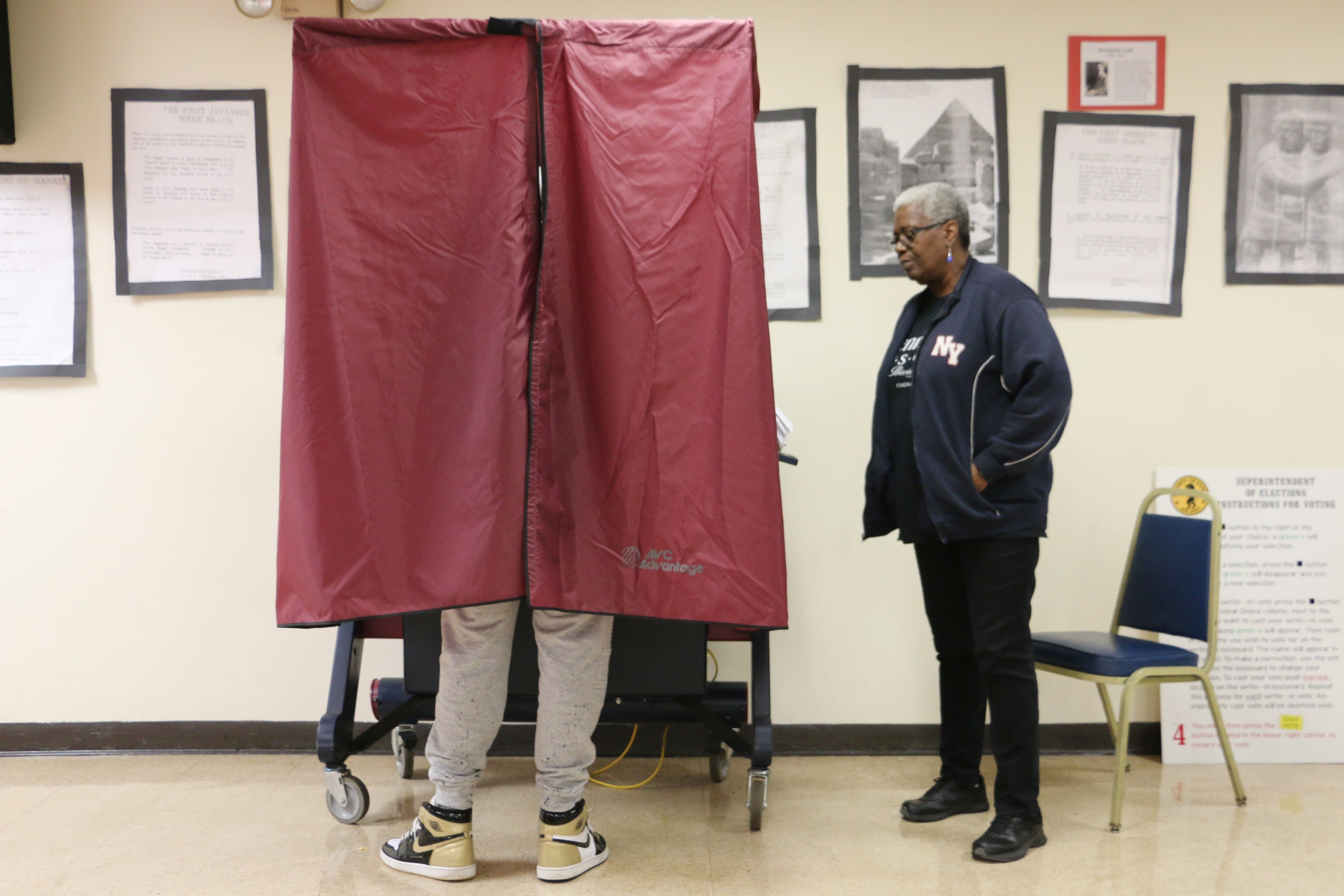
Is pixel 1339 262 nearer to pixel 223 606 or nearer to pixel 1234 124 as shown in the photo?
pixel 1234 124

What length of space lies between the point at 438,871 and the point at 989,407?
146 centimetres

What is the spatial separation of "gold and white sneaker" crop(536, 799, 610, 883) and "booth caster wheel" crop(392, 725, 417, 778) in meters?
0.67

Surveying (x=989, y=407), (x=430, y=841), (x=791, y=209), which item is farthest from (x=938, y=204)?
(x=430, y=841)

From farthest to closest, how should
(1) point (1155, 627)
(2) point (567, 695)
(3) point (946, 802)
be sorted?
(1) point (1155, 627)
(3) point (946, 802)
(2) point (567, 695)

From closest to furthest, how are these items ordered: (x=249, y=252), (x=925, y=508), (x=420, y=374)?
(x=420, y=374) → (x=925, y=508) → (x=249, y=252)

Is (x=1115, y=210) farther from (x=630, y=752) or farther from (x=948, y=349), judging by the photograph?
(x=630, y=752)

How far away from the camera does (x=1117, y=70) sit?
261 centimetres

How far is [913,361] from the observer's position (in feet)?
6.96

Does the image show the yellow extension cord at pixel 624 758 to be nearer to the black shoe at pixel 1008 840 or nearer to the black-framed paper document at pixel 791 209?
the black shoe at pixel 1008 840

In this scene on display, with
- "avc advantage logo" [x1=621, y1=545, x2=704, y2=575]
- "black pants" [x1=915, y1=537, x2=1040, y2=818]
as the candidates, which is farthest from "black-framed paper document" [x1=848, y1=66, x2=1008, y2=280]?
"avc advantage logo" [x1=621, y1=545, x2=704, y2=575]

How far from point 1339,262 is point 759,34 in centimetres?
173

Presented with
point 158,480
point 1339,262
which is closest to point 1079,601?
point 1339,262

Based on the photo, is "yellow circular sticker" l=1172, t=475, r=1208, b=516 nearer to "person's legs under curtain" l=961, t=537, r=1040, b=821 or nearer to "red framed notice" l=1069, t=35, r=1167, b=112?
"person's legs under curtain" l=961, t=537, r=1040, b=821

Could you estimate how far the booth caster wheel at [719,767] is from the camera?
2.45 metres
